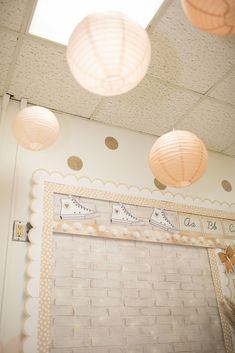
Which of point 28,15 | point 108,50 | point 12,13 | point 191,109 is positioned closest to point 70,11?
point 28,15

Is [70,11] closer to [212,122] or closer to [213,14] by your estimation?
[213,14]

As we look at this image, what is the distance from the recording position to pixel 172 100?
313 centimetres

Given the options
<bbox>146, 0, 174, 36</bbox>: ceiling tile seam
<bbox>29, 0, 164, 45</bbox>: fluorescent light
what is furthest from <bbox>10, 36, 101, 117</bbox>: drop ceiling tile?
<bbox>146, 0, 174, 36</bbox>: ceiling tile seam

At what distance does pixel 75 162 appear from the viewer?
302 centimetres

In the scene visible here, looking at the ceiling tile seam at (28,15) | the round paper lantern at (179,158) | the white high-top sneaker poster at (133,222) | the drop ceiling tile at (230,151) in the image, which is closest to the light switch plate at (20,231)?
the white high-top sneaker poster at (133,222)

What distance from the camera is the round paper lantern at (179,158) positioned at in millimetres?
2244

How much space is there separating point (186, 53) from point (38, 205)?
173 centimetres

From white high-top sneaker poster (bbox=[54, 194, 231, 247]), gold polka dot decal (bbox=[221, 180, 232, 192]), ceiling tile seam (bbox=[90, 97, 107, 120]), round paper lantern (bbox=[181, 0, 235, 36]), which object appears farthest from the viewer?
gold polka dot decal (bbox=[221, 180, 232, 192])

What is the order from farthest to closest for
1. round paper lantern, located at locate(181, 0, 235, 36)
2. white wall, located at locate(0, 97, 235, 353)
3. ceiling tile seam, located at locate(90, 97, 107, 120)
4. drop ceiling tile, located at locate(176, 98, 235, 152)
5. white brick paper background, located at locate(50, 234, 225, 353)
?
drop ceiling tile, located at locate(176, 98, 235, 152) < ceiling tile seam, located at locate(90, 97, 107, 120) < white brick paper background, located at locate(50, 234, 225, 353) < white wall, located at locate(0, 97, 235, 353) < round paper lantern, located at locate(181, 0, 235, 36)

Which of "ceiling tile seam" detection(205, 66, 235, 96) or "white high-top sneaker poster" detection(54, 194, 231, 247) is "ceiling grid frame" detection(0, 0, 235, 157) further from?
"white high-top sneaker poster" detection(54, 194, 231, 247)

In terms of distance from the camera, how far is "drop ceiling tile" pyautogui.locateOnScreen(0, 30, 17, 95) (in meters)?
2.39

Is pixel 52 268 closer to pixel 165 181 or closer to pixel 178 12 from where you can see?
pixel 165 181

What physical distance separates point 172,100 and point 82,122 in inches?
36.4

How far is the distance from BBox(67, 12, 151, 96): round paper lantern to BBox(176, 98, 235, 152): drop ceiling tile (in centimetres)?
171
